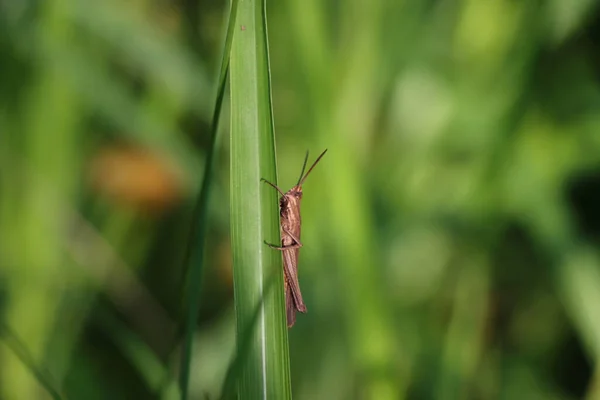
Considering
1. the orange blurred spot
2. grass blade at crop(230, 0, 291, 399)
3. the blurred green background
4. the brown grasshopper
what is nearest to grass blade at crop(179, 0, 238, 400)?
grass blade at crop(230, 0, 291, 399)

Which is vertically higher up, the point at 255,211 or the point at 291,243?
the point at 255,211

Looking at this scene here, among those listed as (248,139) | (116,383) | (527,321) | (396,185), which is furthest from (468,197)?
(116,383)

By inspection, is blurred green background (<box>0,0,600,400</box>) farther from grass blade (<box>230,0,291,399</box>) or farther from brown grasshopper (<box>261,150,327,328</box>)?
grass blade (<box>230,0,291,399</box>)

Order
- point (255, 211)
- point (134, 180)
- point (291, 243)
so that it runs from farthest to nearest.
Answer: point (134, 180)
point (291, 243)
point (255, 211)

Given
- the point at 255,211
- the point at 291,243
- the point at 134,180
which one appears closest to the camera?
the point at 255,211

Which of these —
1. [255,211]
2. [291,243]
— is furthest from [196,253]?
[291,243]

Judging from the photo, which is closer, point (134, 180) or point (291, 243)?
point (291, 243)

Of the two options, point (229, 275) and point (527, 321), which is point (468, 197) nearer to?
point (527, 321)

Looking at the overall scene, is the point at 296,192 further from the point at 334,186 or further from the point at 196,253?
the point at 196,253

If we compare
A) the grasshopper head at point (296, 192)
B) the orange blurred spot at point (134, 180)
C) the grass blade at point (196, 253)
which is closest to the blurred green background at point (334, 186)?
the orange blurred spot at point (134, 180)
